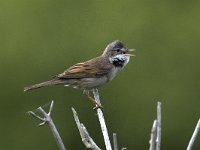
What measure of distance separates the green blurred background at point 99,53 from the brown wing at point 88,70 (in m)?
7.94

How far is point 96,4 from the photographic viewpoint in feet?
57.9

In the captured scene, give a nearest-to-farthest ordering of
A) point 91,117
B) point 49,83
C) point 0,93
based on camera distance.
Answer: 1. point 49,83
2. point 91,117
3. point 0,93

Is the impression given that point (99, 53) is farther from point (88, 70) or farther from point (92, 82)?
point (92, 82)

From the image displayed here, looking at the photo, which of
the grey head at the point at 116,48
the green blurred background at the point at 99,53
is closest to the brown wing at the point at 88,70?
the grey head at the point at 116,48

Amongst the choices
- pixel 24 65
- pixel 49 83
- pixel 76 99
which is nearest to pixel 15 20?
pixel 24 65

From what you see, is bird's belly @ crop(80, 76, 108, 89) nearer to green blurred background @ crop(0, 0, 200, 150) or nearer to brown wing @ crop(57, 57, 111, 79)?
brown wing @ crop(57, 57, 111, 79)

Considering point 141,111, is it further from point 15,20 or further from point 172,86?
point 15,20

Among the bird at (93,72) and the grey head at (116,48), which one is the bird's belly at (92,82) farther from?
the grey head at (116,48)

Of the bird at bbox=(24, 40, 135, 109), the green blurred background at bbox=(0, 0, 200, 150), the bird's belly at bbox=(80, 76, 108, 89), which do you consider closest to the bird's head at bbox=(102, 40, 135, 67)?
the bird at bbox=(24, 40, 135, 109)

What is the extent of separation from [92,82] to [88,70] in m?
0.19

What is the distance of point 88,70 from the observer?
6918 millimetres

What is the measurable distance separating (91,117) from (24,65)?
2192 millimetres

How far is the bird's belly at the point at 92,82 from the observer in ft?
22.1

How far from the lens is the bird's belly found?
6.73 m
